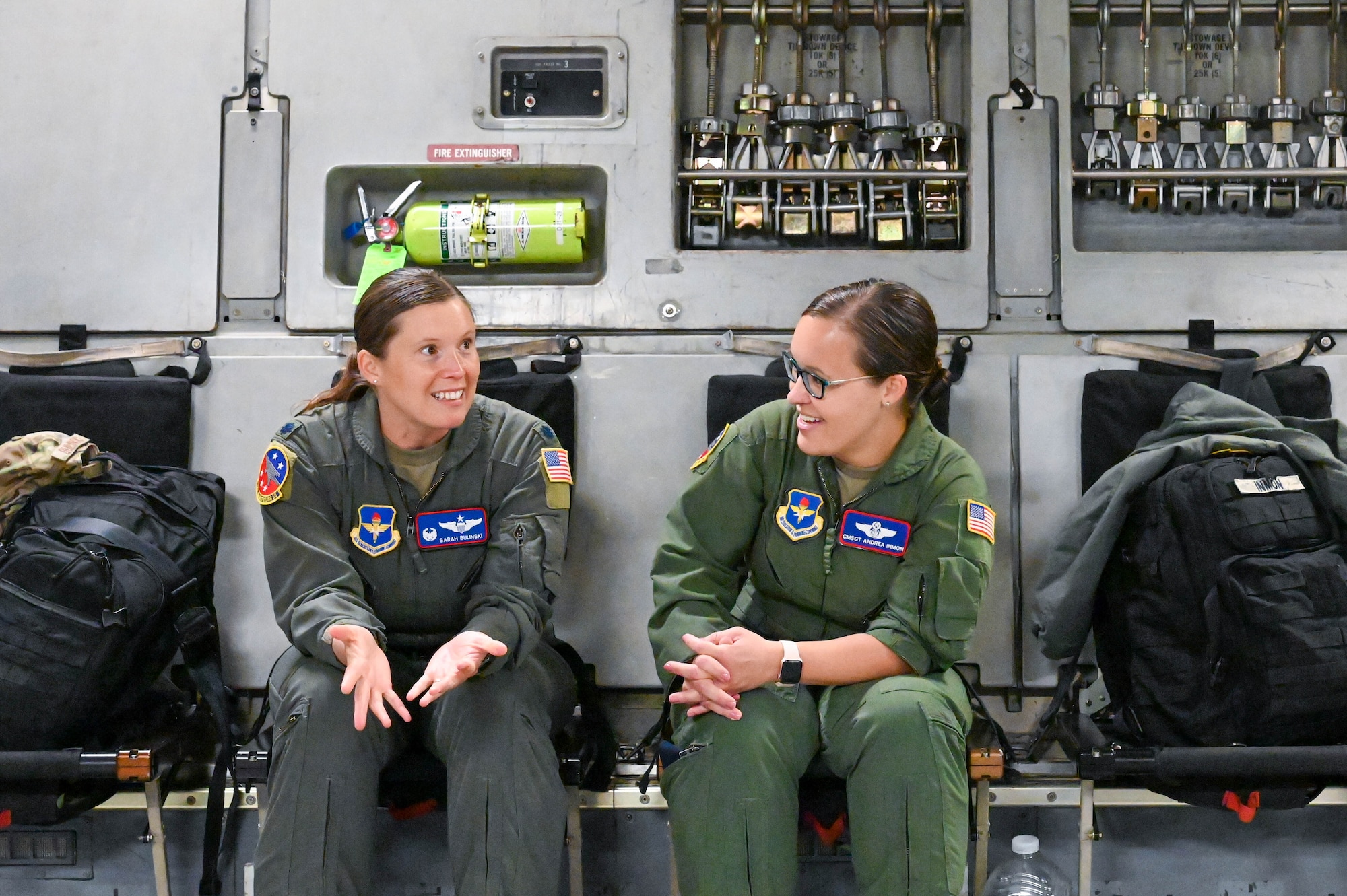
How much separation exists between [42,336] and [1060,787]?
2.55 metres

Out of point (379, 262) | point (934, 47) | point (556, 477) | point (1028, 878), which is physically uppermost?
point (934, 47)

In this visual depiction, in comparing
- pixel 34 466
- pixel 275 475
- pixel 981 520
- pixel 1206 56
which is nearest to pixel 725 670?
pixel 981 520

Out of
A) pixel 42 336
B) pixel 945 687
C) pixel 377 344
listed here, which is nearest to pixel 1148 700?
pixel 945 687

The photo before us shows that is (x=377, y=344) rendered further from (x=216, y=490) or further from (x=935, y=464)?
(x=935, y=464)

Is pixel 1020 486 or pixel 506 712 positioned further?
pixel 1020 486

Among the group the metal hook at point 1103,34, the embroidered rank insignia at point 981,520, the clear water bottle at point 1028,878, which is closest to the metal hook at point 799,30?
the metal hook at point 1103,34

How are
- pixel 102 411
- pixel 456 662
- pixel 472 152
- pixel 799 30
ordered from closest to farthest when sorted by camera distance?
pixel 456 662
pixel 102 411
pixel 472 152
pixel 799 30

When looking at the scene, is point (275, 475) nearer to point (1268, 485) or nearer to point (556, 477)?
point (556, 477)

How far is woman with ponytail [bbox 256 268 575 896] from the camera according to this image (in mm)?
1978

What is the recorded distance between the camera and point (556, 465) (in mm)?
2332

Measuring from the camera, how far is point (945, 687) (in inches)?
82.7

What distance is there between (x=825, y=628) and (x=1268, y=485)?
2.97ft

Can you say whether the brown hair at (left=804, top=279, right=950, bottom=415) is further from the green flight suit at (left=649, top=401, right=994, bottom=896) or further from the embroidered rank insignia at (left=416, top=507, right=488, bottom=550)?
the embroidered rank insignia at (left=416, top=507, right=488, bottom=550)

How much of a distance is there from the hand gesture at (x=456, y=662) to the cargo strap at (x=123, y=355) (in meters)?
1.18
